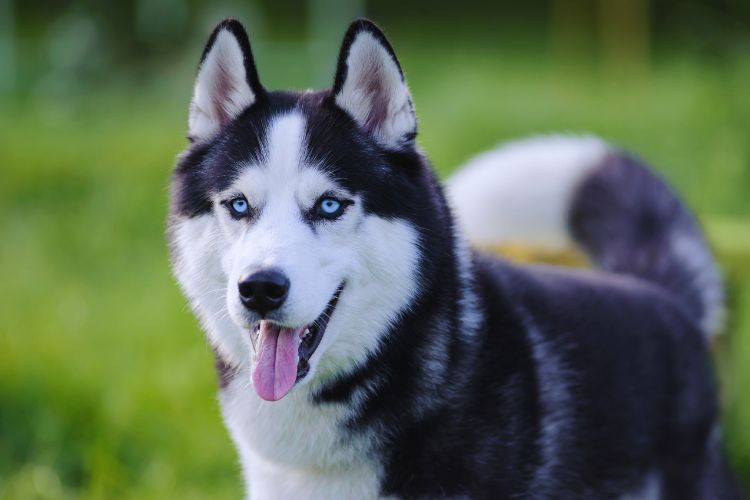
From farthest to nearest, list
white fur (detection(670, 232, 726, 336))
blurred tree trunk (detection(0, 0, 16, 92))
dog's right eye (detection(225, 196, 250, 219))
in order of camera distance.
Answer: blurred tree trunk (detection(0, 0, 16, 92)) → white fur (detection(670, 232, 726, 336)) → dog's right eye (detection(225, 196, 250, 219))

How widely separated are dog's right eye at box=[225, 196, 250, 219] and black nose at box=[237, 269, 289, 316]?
Result: 0.25 metres

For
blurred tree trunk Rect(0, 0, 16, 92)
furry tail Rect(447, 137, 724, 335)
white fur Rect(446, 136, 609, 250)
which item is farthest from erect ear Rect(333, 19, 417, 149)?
blurred tree trunk Rect(0, 0, 16, 92)

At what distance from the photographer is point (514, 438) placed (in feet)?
8.75

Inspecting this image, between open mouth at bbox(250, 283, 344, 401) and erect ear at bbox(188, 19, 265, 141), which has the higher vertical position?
erect ear at bbox(188, 19, 265, 141)

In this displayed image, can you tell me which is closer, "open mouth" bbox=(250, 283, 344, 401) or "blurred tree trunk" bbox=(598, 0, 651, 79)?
"open mouth" bbox=(250, 283, 344, 401)

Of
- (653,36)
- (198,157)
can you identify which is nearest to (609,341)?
(198,157)

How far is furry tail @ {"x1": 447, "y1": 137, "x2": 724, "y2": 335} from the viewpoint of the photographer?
3.51 meters

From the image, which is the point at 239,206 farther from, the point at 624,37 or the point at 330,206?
the point at 624,37

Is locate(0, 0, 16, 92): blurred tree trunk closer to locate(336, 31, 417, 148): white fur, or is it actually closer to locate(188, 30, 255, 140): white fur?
locate(188, 30, 255, 140): white fur

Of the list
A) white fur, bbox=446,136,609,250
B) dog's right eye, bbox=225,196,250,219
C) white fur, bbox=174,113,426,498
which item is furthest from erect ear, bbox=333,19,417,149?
white fur, bbox=446,136,609,250

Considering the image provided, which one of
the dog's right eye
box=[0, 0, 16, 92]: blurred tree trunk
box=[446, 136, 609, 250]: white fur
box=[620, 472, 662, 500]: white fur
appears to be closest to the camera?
the dog's right eye

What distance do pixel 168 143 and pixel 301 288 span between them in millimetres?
6448

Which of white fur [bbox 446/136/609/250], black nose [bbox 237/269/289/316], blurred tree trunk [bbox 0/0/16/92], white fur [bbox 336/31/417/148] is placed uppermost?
blurred tree trunk [bbox 0/0/16/92]

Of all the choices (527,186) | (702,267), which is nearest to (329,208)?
(527,186)
